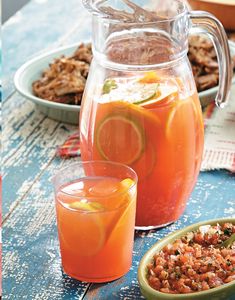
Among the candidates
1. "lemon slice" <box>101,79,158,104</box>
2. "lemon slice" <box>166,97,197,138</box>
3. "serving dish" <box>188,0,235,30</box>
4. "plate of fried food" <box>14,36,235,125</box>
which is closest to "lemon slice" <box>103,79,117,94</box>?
"lemon slice" <box>101,79,158,104</box>

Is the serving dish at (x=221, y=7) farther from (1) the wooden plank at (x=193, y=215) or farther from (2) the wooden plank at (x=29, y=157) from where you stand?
(1) the wooden plank at (x=193, y=215)

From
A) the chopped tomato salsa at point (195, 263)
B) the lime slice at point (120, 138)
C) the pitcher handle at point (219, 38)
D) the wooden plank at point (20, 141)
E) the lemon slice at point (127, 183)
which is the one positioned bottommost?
the wooden plank at point (20, 141)

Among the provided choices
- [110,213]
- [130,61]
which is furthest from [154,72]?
[110,213]

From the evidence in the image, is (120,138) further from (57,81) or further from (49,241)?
(57,81)

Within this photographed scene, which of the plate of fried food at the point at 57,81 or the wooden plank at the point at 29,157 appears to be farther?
the plate of fried food at the point at 57,81

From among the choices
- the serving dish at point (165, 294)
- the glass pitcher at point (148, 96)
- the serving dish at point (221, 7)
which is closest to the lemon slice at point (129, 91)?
the glass pitcher at point (148, 96)

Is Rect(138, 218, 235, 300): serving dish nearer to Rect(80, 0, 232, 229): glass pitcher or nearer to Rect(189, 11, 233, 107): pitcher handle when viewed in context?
Rect(80, 0, 232, 229): glass pitcher

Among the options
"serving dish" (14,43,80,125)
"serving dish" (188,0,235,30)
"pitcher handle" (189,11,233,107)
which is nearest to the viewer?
"pitcher handle" (189,11,233,107)
